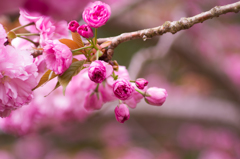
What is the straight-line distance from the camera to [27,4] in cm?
24

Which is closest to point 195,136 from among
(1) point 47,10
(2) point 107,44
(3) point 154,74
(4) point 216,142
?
(4) point 216,142

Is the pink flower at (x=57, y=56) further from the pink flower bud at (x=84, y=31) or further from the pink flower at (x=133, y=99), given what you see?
the pink flower at (x=133, y=99)

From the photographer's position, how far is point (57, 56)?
0.42 m

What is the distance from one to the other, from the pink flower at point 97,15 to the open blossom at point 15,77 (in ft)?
0.44

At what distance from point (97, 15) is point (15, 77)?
191 millimetres

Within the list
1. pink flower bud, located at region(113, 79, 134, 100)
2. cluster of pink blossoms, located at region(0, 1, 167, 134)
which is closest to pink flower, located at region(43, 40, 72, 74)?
cluster of pink blossoms, located at region(0, 1, 167, 134)

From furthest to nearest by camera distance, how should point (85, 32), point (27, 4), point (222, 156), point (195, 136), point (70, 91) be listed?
point (195, 136)
point (222, 156)
point (70, 91)
point (85, 32)
point (27, 4)

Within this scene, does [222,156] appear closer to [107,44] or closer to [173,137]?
[173,137]

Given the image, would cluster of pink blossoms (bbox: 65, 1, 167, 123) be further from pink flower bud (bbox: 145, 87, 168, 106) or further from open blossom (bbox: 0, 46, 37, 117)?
open blossom (bbox: 0, 46, 37, 117)

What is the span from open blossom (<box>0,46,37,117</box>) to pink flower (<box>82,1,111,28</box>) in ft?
0.44

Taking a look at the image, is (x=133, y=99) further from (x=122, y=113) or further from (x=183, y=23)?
(x=183, y=23)

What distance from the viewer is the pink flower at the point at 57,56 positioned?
1.38 ft

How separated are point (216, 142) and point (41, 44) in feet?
8.48

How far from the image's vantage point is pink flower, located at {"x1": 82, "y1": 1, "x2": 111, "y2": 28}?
44cm
